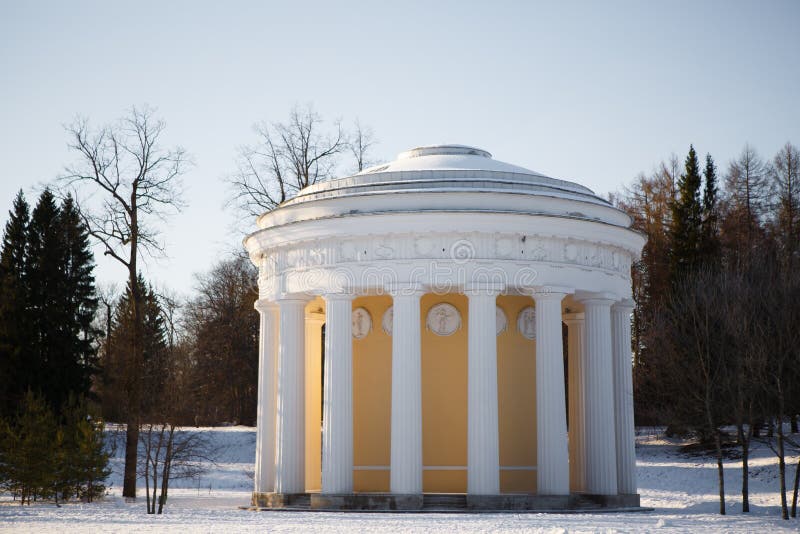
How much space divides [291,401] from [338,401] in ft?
7.38

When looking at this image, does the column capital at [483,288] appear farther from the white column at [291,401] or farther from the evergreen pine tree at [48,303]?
the evergreen pine tree at [48,303]

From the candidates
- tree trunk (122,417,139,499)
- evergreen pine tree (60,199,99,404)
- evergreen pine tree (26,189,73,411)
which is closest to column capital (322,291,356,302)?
tree trunk (122,417,139,499)

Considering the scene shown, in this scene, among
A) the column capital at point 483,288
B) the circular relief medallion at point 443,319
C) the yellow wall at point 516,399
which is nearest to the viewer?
the column capital at point 483,288

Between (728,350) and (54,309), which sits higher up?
(54,309)

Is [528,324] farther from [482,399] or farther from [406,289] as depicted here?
[406,289]

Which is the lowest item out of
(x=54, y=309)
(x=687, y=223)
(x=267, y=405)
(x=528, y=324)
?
(x=267, y=405)

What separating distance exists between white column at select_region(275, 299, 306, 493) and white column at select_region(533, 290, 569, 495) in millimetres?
7155

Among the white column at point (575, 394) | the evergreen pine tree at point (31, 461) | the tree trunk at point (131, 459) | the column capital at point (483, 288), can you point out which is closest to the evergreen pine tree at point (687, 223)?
the white column at point (575, 394)

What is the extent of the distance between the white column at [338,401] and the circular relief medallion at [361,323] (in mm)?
3249

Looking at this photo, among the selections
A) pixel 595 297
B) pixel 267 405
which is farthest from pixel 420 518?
pixel 595 297

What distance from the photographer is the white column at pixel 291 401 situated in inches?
1087

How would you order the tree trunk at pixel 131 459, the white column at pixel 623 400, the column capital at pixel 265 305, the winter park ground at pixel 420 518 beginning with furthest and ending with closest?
the tree trunk at pixel 131 459
the column capital at pixel 265 305
the white column at pixel 623 400
the winter park ground at pixel 420 518

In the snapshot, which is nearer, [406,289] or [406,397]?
[406,397]

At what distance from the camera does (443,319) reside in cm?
2920
